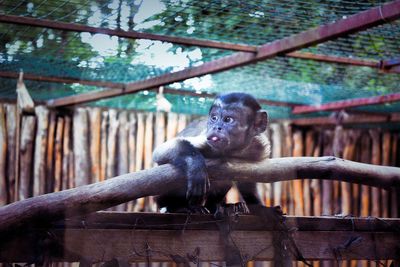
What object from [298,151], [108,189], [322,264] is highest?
[108,189]

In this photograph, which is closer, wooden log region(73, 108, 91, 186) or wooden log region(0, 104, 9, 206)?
wooden log region(0, 104, 9, 206)

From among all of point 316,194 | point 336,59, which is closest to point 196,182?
point 336,59

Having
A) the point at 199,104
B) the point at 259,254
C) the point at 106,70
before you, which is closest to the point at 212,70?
the point at 106,70

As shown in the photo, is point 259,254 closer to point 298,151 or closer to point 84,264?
point 84,264

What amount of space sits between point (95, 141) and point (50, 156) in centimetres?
41

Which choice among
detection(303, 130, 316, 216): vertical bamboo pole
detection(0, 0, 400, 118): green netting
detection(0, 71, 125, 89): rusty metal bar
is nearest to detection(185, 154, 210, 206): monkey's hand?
detection(0, 0, 400, 118): green netting

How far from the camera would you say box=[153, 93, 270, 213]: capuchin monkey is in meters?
2.70

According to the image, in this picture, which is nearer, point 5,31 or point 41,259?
point 41,259

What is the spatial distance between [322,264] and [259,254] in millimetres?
3861

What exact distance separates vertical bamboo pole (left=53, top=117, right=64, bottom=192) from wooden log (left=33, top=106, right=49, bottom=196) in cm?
10

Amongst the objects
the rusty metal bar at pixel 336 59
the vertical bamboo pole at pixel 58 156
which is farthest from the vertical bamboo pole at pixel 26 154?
the rusty metal bar at pixel 336 59

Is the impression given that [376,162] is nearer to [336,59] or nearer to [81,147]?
[336,59]

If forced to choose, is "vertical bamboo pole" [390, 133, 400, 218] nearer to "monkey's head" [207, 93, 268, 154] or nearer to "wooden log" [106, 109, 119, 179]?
"wooden log" [106, 109, 119, 179]

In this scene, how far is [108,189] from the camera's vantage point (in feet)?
6.79
